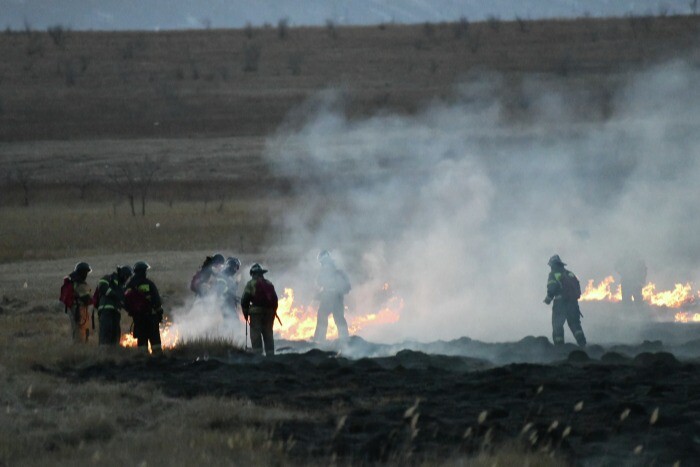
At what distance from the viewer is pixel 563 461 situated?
11.3 m

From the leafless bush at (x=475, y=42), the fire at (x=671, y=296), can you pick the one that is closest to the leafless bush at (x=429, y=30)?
the leafless bush at (x=475, y=42)

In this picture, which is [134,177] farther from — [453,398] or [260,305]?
[453,398]

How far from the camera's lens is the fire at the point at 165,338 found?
2028 cm

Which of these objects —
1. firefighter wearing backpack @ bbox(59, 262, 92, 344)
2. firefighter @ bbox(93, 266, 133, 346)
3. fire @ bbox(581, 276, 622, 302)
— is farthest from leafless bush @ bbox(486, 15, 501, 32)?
firefighter @ bbox(93, 266, 133, 346)

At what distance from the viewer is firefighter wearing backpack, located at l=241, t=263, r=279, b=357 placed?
19.7 metres

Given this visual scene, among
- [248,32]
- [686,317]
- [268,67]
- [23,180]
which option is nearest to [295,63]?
[268,67]

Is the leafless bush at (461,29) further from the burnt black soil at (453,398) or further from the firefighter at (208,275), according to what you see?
the burnt black soil at (453,398)

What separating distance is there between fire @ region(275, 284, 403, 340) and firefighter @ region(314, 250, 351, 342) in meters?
0.79

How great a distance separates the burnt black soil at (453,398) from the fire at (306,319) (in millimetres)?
4315

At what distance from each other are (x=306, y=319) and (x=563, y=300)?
19.0ft

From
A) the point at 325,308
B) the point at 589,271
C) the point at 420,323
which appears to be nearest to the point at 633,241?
the point at 589,271

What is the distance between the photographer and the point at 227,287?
22.0 meters

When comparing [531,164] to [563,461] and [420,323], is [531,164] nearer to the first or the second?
[420,323]

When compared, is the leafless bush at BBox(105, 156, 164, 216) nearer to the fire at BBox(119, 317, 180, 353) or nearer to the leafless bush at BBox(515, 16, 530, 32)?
the fire at BBox(119, 317, 180, 353)
